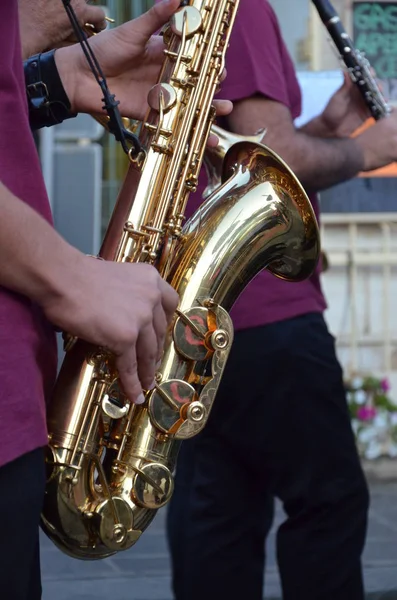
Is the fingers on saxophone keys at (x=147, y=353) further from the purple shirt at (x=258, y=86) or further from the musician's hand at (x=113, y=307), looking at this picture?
the purple shirt at (x=258, y=86)

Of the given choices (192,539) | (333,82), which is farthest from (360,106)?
(192,539)

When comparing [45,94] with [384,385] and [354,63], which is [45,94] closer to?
[354,63]

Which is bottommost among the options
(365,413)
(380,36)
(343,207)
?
(365,413)

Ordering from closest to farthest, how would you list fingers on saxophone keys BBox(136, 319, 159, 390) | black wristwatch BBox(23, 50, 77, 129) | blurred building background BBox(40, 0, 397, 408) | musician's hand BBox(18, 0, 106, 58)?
1. fingers on saxophone keys BBox(136, 319, 159, 390)
2. black wristwatch BBox(23, 50, 77, 129)
3. musician's hand BBox(18, 0, 106, 58)
4. blurred building background BBox(40, 0, 397, 408)

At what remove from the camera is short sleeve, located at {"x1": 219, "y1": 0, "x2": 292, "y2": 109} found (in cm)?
263

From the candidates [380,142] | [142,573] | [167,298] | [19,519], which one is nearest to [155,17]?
[167,298]

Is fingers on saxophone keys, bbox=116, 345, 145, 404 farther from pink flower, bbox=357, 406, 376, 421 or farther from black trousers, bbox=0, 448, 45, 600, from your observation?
pink flower, bbox=357, 406, 376, 421

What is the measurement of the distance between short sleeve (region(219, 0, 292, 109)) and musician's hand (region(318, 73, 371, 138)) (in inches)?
16.3

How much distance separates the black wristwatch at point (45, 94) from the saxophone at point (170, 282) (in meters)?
0.14

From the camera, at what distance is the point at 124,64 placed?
1.86m

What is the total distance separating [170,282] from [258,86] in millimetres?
1013

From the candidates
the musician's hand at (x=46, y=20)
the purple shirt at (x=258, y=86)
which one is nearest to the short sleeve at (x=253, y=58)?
the purple shirt at (x=258, y=86)

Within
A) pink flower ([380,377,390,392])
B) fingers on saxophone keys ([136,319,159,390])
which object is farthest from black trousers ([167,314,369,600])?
pink flower ([380,377,390,392])

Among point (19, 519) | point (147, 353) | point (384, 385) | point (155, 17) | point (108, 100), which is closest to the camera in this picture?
point (19, 519)
